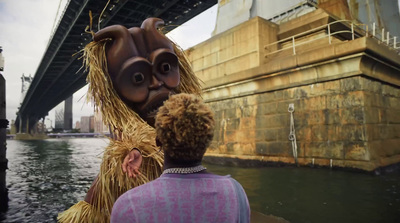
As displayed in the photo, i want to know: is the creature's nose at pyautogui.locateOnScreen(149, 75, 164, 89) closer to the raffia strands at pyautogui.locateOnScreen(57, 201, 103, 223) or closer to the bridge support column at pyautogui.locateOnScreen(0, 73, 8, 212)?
the raffia strands at pyautogui.locateOnScreen(57, 201, 103, 223)

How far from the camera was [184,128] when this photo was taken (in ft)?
2.96

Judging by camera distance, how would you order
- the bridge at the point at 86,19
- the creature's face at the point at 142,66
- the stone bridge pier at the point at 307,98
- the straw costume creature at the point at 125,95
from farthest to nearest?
the bridge at the point at 86,19 → the stone bridge pier at the point at 307,98 → the creature's face at the point at 142,66 → the straw costume creature at the point at 125,95

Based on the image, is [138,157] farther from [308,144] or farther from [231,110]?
[231,110]

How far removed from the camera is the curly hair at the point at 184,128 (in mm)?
903

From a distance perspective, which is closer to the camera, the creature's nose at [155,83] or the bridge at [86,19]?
the creature's nose at [155,83]

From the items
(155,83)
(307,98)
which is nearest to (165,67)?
(155,83)

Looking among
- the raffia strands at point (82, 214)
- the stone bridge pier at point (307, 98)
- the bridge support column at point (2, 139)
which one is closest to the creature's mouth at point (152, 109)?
the raffia strands at point (82, 214)

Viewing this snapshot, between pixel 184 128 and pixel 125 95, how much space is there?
1047 millimetres

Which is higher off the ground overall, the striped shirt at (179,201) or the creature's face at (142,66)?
the creature's face at (142,66)

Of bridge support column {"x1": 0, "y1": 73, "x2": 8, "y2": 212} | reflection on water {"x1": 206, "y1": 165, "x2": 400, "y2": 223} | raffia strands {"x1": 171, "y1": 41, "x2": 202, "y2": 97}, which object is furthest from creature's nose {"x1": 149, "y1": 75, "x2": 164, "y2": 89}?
bridge support column {"x1": 0, "y1": 73, "x2": 8, "y2": 212}

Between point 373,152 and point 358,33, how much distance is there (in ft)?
16.9

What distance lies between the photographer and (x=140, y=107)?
1.90 metres

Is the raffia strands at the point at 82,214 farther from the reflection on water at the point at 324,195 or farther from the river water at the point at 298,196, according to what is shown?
the reflection on water at the point at 324,195

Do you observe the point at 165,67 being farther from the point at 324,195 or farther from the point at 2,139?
the point at 2,139
